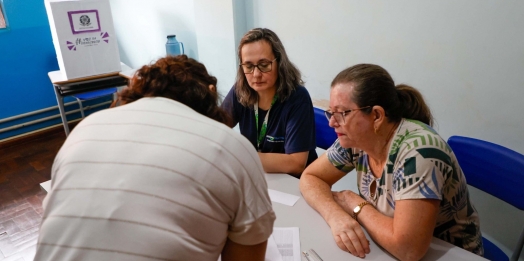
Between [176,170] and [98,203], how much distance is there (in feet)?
0.51

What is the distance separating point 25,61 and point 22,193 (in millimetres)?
1443

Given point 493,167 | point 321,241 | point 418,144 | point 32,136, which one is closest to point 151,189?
point 321,241

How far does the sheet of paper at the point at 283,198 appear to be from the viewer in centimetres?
150

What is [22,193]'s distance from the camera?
326cm

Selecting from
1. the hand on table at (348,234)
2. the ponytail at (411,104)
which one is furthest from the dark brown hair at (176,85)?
the ponytail at (411,104)

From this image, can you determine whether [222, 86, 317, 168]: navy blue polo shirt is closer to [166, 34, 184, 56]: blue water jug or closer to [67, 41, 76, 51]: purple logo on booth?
[166, 34, 184, 56]: blue water jug

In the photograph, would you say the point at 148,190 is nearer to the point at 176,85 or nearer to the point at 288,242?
the point at 176,85

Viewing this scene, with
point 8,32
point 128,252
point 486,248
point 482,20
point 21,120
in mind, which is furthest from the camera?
point 21,120

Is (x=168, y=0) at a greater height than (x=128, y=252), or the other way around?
(x=168, y=0)

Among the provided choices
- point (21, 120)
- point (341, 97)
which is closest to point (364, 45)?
point (341, 97)

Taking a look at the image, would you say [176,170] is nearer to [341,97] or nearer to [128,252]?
[128,252]

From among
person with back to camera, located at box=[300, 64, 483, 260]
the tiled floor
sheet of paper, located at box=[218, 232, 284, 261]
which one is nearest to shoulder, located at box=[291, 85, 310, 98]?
person with back to camera, located at box=[300, 64, 483, 260]

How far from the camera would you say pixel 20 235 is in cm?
272

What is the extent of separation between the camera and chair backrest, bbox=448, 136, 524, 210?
151 centimetres
